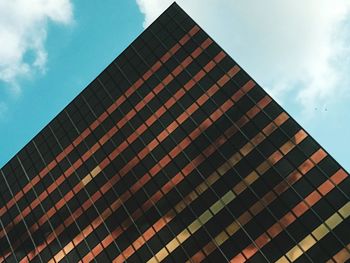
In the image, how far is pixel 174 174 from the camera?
151ft

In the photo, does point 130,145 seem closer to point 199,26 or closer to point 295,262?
point 199,26

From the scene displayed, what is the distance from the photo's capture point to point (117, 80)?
5684 centimetres

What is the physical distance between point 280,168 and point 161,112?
54.2 feet

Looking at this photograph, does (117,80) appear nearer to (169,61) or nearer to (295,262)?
(169,61)

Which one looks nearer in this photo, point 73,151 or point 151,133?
point 151,133

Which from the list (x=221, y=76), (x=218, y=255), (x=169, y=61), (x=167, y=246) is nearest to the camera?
(x=218, y=255)

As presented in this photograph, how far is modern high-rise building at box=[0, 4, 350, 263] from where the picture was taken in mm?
39000

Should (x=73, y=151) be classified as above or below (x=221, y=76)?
above

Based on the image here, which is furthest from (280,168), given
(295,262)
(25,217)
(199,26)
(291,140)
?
(25,217)

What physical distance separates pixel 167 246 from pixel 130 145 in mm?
13775

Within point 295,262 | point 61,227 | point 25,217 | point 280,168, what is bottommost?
point 295,262

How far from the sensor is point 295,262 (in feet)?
120

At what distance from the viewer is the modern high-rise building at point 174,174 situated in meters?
39.0

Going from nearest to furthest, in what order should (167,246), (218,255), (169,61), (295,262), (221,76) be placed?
(295,262)
(218,255)
(167,246)
(221,76)
(169,61)
